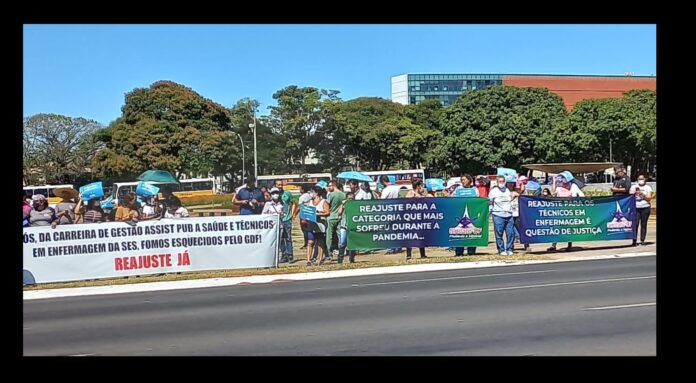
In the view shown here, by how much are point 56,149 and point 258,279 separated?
58.6 m

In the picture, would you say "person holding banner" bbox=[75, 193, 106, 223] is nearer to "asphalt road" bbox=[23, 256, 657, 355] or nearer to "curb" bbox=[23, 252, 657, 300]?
"curb" bbox=[23, 252, 657, 300]

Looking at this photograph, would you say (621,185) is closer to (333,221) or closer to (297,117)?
(333,221)

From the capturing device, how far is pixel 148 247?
16125mm

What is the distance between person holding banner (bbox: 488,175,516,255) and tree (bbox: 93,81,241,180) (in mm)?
50421

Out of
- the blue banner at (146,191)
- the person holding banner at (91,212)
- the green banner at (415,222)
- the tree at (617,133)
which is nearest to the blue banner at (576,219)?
the green banner at (415,222)

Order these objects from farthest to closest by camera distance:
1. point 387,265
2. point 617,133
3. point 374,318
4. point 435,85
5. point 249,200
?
point 435,85 < point 617,133 < point 249,200 < point 387,265 < point 374,318

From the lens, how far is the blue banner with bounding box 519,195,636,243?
19047 millimetres

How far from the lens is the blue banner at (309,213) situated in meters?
17.9

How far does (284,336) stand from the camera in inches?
351

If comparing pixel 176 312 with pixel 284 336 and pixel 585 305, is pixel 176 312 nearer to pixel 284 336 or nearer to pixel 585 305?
pixel 284 336

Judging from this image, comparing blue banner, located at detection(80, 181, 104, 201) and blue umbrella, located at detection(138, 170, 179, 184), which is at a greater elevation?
blue umbrella, located at detection(138, 170, 179, 184)

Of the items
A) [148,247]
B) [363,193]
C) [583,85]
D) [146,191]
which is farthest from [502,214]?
[583,85]

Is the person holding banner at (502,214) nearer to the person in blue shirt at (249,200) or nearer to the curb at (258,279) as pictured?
the curb at (258,279)

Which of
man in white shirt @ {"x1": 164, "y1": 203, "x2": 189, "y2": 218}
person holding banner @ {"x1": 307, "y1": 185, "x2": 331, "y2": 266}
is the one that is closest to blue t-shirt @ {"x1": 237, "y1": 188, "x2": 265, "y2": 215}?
man in white shirt @ {"x1": 164, "y1": 203, "x2": 189, "y2": 218}
